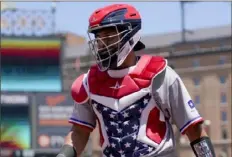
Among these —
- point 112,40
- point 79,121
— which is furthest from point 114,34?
point 79,121

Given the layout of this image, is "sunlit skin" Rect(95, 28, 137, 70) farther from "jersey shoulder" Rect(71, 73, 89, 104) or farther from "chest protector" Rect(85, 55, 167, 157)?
"jersey shoulder" Rect(71, 73, 89, 104)

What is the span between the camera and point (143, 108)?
369 cm

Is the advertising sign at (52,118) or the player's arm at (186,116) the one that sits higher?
the player's arm at (186,116)

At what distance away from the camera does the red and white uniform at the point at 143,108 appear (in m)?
3.67

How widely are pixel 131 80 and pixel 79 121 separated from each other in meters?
0.42

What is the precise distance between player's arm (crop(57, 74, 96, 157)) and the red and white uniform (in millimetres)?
113

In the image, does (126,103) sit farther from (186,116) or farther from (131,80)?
(186,116)

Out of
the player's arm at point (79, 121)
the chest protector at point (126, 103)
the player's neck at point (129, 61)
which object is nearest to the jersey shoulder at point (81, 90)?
the player's arm at point (79, 121)

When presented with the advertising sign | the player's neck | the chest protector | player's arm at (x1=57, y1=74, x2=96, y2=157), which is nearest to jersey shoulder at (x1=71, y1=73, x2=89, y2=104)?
player's arm at (x1=57, y1=74, x2=96, y2=157)

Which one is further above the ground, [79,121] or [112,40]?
[112,40]

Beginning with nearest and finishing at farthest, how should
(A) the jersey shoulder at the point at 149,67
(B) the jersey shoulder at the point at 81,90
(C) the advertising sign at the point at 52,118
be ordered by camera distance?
(A) the jersey shoulder at the point at 149,67 → (B) the jersey shoulder at the point at 81,90 → (C) the advertising sign at the point at 52,118

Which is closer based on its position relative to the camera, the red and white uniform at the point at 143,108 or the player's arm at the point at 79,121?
the red and white uniform at the point at 143,108

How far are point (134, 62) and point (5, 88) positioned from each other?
41.5m

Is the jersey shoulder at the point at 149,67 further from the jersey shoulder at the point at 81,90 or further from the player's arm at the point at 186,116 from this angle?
the jersey shoulder at the point at 81,90
